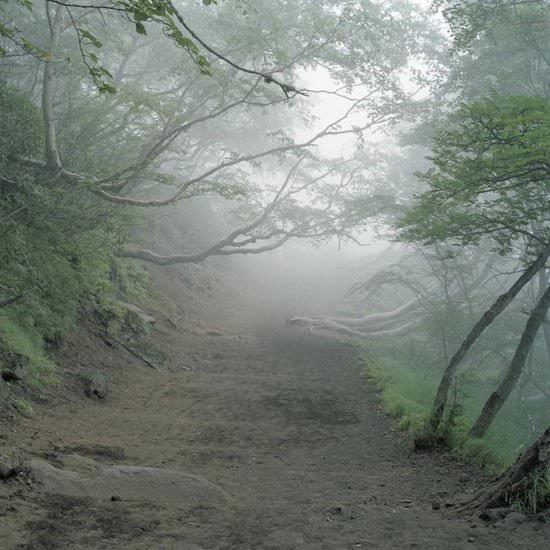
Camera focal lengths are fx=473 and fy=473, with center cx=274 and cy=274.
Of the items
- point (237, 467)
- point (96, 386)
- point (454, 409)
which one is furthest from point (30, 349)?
point (454, 409)

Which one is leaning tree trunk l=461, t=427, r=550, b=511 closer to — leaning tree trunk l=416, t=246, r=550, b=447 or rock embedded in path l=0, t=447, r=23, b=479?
leaning tree trunk l=416, t=246, r=550, b=447

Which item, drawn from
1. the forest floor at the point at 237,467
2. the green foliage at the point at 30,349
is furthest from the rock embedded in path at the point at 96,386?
the green foliage at the point at 30,349

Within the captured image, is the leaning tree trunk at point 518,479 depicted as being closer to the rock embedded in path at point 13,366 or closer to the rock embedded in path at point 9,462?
the rock embedded in path at point 9,462

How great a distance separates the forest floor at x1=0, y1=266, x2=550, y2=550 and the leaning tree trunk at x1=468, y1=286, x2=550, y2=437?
1163 millimetres

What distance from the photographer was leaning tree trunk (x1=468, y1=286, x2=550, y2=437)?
23.3 feet

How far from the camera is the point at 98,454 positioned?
18.5ft

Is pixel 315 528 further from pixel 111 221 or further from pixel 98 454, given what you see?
pixel 111 221

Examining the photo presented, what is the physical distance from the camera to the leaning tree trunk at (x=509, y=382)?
23.3 ft

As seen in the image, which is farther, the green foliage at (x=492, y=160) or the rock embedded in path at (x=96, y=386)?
the rock embedded in path at (x=96, y=386)

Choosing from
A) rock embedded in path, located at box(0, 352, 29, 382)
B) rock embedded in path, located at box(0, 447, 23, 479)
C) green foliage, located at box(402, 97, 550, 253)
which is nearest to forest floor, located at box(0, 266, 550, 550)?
rock embedded in path, located at box(0, 447, 23, 479)

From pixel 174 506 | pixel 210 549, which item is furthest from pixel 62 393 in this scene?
pixel 210 549

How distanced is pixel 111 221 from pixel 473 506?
29.3ft

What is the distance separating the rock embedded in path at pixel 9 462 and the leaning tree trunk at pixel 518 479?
3.95m

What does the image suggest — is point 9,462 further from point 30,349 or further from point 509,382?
point 509,382
